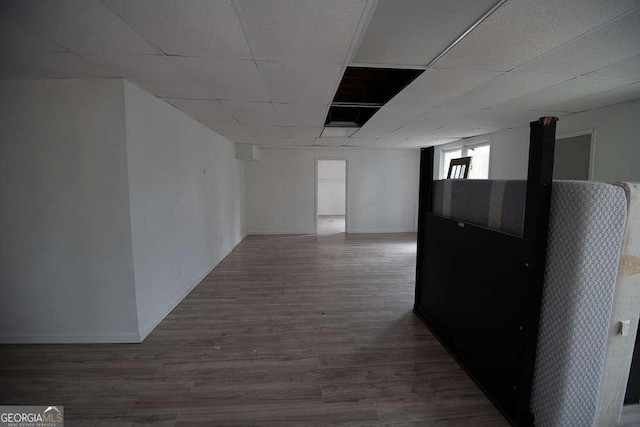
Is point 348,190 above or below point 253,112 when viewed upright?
below

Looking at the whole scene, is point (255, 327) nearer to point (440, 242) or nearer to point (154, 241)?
point (154, 241)

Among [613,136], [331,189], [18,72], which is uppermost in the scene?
[18,72]

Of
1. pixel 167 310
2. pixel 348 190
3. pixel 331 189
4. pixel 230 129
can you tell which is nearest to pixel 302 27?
pixel 167 310

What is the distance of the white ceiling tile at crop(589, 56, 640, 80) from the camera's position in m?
1.93

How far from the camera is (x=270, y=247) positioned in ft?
18.7

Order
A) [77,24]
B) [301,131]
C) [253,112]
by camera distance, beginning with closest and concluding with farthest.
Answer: [77,24]
[253,112]
[301,131]

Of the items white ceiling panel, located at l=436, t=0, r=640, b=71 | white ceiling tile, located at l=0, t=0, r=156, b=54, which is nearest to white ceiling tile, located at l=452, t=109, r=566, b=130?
white ceiling panel, located at l=436, t=0, r=640, b=71

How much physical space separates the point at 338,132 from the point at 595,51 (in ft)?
11.0

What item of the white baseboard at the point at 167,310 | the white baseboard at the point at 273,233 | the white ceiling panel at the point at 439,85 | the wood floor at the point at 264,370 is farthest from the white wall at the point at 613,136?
the white baseboard at the point at 273,233

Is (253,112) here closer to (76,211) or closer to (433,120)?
(76,211)

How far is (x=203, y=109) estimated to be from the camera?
3027 millimetres

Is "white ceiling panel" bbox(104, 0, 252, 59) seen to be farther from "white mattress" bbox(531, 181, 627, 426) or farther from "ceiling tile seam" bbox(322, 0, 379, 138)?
"white mattress" bbox(531, 181, 627, 426)

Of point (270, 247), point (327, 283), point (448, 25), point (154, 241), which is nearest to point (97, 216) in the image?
point (154, 241)

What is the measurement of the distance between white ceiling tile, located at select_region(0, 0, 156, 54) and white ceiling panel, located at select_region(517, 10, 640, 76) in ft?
9.04
